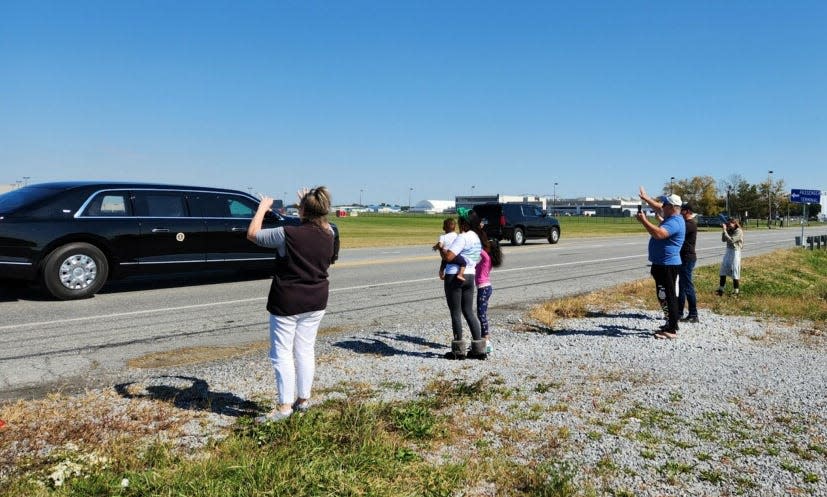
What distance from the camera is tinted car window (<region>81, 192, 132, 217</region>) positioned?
9.41 meters

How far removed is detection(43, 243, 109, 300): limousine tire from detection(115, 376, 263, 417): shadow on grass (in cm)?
494

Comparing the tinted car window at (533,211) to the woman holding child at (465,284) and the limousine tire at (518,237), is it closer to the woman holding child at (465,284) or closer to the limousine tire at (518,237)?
the limousine tire at (518,237)

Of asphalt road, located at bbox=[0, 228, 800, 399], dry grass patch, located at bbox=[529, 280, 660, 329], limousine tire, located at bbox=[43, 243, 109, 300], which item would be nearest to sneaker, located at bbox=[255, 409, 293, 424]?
asphalt road, located at bbox=[0, 228, 800, 399]

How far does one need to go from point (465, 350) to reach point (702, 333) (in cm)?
334

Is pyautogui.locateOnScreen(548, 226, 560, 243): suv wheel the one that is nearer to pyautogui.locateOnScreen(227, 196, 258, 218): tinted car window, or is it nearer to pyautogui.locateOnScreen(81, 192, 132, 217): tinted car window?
pyautogui.locateOnScreen(227, 196, 258, 218): tinted car window

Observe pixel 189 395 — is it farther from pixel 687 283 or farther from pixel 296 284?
pixel 687 283

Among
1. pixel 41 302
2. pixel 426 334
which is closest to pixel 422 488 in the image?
pixel 426 334

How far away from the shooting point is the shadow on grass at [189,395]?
432cm

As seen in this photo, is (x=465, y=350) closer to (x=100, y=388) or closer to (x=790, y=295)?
(x=100, y=388)

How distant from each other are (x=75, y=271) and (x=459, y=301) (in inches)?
252

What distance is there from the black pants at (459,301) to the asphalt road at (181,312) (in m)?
1.80

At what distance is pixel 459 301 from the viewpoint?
5.98 m

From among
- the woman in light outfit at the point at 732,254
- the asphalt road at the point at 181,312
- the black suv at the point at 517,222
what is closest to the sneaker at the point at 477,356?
the asphalt road at the point at 181,312

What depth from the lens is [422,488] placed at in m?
3.05
